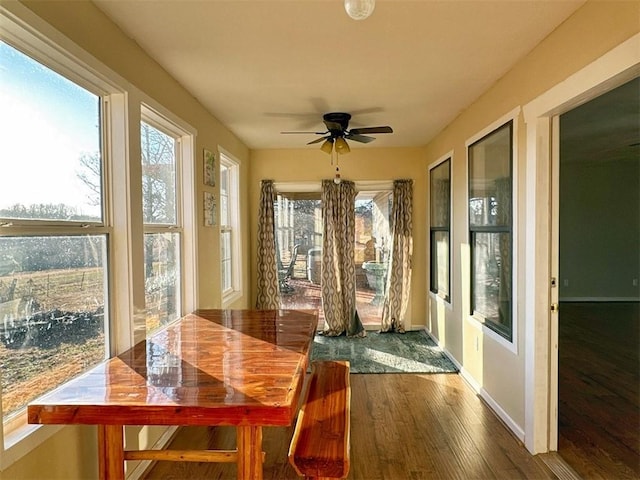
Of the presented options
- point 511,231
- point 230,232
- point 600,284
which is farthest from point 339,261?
point 600,284

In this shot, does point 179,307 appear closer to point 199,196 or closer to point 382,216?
point 199,196

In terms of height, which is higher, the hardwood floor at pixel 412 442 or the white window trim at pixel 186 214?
the white window trim at pixel 186 214

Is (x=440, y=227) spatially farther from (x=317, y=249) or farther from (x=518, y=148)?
(x=518, y=148)

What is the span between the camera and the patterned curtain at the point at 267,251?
16.7 ft

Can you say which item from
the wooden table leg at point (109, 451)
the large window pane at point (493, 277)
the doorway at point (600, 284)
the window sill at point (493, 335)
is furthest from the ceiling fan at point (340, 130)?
the wooden table leg at point (109, 451)

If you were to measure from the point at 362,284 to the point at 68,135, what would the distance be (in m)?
4.12

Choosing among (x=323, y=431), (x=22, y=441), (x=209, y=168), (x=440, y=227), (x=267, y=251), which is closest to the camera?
(x=22, y=441)

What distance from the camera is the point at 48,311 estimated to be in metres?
1.66

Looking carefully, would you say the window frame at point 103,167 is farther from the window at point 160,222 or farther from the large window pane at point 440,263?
the large window pane at point 440,263

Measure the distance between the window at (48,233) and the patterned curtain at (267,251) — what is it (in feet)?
9.96

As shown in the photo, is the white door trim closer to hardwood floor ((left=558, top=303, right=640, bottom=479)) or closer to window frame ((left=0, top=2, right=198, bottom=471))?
hardwood floor ((left=558, top=303, right=640, bottom=479))

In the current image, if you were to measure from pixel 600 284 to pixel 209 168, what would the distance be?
286 inches

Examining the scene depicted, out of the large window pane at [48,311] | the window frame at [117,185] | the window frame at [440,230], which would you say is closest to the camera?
the large window pane at [48,311]

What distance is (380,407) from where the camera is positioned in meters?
3.05
